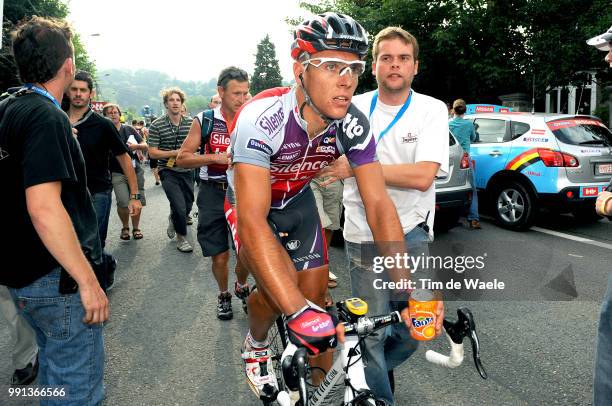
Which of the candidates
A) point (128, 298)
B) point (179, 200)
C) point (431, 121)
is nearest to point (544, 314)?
point (431, 121)

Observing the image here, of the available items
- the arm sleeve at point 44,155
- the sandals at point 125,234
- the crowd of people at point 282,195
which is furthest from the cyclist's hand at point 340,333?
the sandals at point 125,234

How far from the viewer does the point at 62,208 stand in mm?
2008

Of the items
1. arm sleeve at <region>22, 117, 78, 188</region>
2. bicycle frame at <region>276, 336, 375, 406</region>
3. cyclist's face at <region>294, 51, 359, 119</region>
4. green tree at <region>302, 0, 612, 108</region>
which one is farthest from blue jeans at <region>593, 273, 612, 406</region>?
green tree at <region>302, 0, 612, 108</region>

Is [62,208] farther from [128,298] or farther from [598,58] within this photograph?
[598,58]

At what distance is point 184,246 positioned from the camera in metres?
7.40

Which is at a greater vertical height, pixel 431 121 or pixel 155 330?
pixel 431 121

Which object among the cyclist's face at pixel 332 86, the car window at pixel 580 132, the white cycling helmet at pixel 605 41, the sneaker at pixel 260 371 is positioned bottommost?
the sneaker at pixel 260 371

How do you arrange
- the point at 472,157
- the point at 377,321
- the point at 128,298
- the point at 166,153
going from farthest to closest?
the point at 472,157, the point at 166,153, the point at 128,298, the point at 377,321

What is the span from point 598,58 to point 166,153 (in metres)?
12.6

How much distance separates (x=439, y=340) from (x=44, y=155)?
335 cm

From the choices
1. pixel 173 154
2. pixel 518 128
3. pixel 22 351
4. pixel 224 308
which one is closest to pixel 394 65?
pixel 224 308

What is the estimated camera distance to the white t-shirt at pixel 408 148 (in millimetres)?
2963

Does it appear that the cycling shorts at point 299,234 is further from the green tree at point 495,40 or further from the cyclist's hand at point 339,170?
the green tree at point 495,40

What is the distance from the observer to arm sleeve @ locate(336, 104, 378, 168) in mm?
2383
